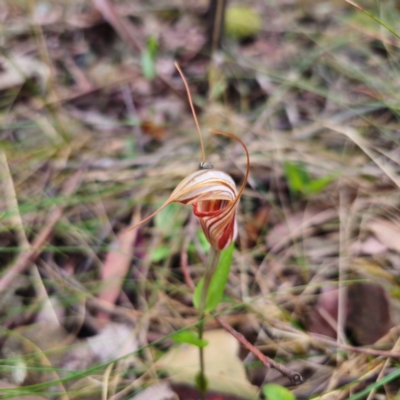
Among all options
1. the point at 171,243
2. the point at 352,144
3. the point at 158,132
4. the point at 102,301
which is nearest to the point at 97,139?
the point at 158,132

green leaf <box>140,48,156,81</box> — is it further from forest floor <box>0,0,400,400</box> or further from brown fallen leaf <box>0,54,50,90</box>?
brown fallen leaf <box>0,54,50,90</box>

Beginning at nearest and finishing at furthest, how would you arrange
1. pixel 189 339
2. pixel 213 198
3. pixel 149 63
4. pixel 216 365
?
pixel 213 198 < pixel 189 339 < pixel 216 365 < pixel 149 63

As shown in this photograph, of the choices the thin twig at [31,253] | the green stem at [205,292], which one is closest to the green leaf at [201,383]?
the green stem at [205,292]

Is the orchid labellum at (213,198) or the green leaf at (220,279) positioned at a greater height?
the orchid labellum at (213,198)

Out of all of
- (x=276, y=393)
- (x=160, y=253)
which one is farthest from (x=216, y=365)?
(x=160, y=253)

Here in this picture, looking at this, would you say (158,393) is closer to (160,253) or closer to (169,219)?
(160,253)

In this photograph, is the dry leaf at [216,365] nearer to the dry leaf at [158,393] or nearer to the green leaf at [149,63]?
the dry leaf at [158,393]
